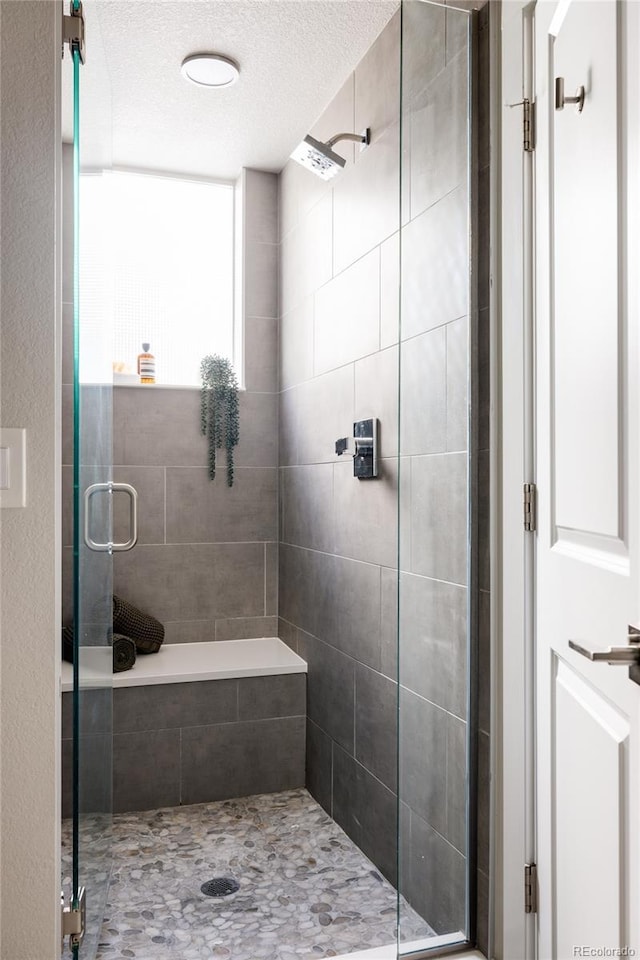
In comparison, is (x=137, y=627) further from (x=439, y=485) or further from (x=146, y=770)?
(x=439, y=485)

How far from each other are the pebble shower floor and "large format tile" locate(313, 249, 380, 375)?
169 cm

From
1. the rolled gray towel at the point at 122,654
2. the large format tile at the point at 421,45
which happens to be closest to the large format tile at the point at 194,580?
the rolled gray towel at the point at 122,654

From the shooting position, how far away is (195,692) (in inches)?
112

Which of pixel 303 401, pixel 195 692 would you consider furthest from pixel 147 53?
pixel 195 692

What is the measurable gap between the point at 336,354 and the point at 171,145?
1.40 m

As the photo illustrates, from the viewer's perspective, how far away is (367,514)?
96.9 inches

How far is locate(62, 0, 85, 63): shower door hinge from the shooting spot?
133cm

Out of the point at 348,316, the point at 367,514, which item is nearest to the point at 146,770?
the point at 367,514

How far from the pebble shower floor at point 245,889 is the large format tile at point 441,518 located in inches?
31.2

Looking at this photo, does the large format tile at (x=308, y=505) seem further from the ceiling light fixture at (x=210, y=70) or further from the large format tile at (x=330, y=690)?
Answer: the ceiling light fixture at (x=210, y=70)

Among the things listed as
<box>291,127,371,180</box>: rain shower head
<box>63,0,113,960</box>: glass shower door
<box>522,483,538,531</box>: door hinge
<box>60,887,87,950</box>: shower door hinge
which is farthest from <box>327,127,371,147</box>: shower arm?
<box>60,887,87,950</box>: shower door hinge

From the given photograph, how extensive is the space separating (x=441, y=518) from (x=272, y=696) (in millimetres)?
1548

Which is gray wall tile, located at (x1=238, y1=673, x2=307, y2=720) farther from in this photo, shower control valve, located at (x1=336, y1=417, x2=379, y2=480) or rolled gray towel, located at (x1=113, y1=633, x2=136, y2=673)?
shower control valve, located at (x1=336, y1=417, x2=379, y2=480)

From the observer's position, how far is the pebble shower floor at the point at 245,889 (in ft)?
6.21
